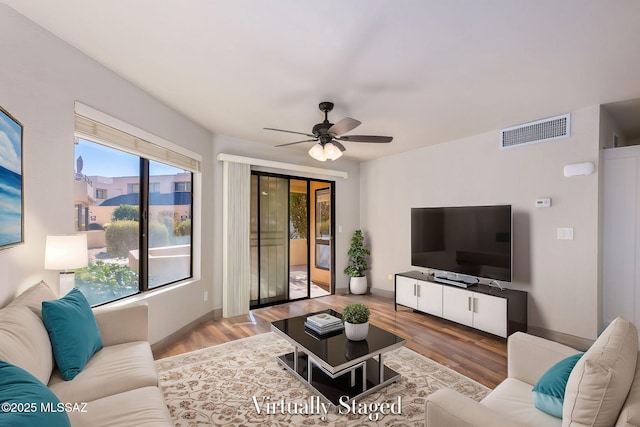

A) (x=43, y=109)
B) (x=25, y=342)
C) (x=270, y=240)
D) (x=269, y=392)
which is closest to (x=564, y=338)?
(x=269, y=392)

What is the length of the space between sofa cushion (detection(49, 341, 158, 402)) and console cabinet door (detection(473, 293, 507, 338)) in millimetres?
3403

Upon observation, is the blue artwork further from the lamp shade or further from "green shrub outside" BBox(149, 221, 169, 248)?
→ "green shrub outside" BBox(149, 221, 169, 248)

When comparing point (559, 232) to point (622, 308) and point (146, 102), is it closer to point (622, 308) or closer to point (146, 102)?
point (622, 308)

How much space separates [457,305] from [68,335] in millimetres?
3839

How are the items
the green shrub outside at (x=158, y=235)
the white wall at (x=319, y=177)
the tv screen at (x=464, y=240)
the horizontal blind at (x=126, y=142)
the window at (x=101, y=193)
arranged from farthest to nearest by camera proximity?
the white wall at (x=319, y=177), the tv screen at (x=464, y=240), the green shrub outside at (x=158, y=235), the window at (x=101, y=193), the horizontal blind at (x=126, y=142)

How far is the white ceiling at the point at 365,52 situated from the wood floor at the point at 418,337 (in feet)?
8.53

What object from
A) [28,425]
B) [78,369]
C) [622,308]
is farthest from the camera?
[622,308]

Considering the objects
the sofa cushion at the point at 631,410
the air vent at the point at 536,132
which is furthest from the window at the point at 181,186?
the air vent at the point at 536,132

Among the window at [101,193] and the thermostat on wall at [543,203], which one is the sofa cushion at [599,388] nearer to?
the thermostat on wall at [543,203]

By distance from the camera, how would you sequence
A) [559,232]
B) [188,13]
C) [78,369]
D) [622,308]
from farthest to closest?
[559,232] < [622,308] < [188,13] < [78,369]

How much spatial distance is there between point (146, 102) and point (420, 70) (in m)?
2.61

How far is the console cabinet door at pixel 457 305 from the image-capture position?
3.64 m

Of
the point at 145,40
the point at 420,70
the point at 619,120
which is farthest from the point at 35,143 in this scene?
the point at 619,120

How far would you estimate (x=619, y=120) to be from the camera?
11.5ft
